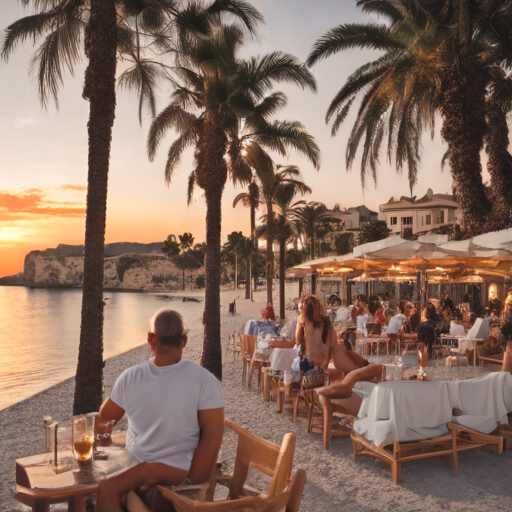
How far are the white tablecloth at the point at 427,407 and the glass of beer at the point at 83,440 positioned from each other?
10.5 feet

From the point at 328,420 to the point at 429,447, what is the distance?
119 cm

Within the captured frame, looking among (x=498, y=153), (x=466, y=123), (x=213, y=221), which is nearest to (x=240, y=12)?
(x=213, y=221)

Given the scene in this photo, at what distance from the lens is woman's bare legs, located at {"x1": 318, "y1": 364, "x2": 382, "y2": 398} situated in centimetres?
612

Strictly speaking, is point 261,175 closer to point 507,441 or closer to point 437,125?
point 437,125

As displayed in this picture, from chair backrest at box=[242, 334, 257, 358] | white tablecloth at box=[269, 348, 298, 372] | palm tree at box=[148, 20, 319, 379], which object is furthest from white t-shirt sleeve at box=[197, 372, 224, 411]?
palm tree at box=[148, 20, 319, 379]

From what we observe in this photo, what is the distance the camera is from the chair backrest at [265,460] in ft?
8.47

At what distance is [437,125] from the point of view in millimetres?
19031

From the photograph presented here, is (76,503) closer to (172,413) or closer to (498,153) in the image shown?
(172,413)

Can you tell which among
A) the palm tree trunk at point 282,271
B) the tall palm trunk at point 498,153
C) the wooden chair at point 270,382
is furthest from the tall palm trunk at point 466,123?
the palm tree trunk at point 282,271

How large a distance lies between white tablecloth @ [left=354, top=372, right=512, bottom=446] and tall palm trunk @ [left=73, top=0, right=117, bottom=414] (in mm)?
4429

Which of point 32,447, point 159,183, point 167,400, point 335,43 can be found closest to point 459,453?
point 167,400

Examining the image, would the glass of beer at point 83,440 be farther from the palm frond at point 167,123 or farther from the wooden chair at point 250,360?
the palm frond at point 167,123

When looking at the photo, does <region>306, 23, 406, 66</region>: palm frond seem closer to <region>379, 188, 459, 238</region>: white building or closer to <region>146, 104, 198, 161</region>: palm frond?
<region>146, 104, 198, 161</region>: palm frond

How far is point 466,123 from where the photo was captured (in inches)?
519
